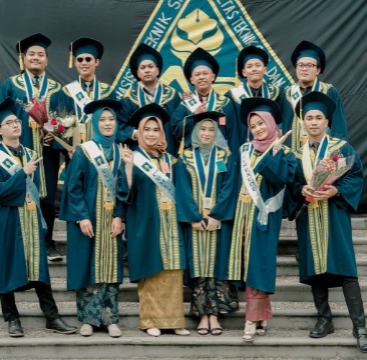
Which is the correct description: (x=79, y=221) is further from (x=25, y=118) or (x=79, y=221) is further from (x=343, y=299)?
(x=343, y=299)

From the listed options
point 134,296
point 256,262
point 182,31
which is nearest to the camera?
point 256,262

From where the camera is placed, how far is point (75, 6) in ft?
33.5

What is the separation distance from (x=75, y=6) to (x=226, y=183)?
3.35 meters

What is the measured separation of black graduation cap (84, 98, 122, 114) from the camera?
307 inches

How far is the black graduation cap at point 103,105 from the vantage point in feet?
25.6

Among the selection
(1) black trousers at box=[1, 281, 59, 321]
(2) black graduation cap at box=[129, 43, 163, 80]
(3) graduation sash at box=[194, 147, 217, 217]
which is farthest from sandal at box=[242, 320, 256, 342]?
(2) black graduation cap at box=[129, 43, 163, 80]

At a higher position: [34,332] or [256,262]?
[256,262]

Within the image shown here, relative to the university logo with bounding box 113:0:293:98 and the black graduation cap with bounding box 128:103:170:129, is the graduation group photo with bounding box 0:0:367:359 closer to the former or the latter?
the black graduation cap with bounding box 128:103:170:129

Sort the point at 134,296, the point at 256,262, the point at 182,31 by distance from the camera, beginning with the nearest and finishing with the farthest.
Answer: the point at 256,262 → the point at 134,296 → the point at 182,31

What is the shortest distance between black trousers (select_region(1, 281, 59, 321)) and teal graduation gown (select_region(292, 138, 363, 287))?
6.49 ft

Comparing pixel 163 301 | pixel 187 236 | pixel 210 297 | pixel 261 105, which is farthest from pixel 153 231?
pixel 261 105

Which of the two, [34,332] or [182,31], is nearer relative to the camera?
[34,332]

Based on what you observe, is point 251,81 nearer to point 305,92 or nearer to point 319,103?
point 305,92

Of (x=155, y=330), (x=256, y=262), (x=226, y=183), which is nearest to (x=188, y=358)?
(x=155, y=330)
